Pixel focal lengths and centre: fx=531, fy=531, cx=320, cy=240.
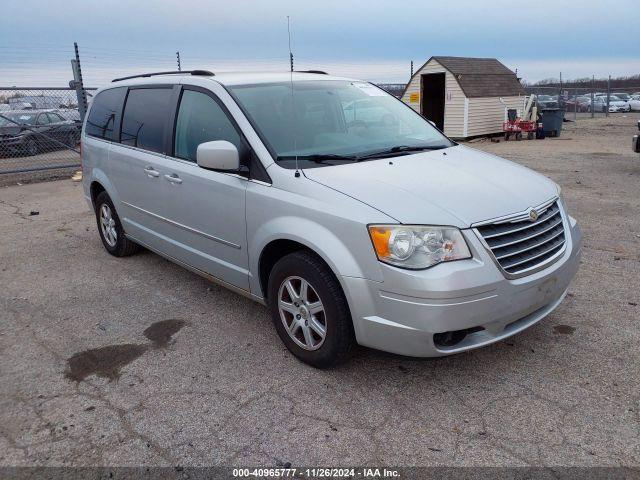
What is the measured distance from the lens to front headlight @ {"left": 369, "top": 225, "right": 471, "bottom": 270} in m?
2.73

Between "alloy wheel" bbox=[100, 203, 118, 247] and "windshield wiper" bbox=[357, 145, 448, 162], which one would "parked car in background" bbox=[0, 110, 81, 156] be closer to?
"alloy wheel" bbox=[100, 203, 118, 247]

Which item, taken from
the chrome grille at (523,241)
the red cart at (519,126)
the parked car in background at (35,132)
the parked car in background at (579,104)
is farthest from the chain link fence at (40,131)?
the parked car in background at (579,104)

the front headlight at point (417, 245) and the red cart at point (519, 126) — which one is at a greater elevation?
the front headlight at point (417, 245)

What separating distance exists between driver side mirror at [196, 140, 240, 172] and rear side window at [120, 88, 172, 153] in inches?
43.3

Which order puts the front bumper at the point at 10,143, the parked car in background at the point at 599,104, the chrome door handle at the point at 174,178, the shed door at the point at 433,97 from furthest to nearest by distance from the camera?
the parked car in background at the point at 599,104 < the shed door at the point at 433,97 < the front bumper at the point at 10,143 < the chrome door handle at the point at 174,178

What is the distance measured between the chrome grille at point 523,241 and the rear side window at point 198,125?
5.70 ft

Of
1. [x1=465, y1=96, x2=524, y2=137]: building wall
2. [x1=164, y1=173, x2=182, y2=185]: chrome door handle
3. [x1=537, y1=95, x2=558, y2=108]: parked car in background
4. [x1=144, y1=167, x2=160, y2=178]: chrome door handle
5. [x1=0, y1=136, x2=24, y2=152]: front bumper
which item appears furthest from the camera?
[x1=537, y1=95, x2=558, y2=108]: parked car in background

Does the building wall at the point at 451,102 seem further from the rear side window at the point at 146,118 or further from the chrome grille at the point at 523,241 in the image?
the chrome grille at the point at 523,241

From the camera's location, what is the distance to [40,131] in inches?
516

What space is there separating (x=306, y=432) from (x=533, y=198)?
190 centimetres

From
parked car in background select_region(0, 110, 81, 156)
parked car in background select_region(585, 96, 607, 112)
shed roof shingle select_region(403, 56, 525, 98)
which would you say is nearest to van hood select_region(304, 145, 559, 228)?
parked car in background select_region(0, 110, 81, 156)

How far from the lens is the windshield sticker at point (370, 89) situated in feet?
14.8

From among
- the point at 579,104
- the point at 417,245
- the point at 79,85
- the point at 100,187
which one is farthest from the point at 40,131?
the point at 579,104

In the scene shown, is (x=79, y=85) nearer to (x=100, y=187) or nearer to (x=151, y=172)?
(x=100, y=187)
